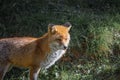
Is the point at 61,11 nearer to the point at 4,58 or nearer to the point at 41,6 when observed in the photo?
the point at 41,6

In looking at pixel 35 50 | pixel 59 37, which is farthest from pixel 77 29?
pixel 59 37

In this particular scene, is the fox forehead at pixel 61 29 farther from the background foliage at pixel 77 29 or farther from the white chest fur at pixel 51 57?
the background foliage at pixel 77 29

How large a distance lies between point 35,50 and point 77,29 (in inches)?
104

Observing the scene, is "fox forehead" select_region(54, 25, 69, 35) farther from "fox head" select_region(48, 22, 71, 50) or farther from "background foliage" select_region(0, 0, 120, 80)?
"background foliage" select_region(0, 0, 120, 80)

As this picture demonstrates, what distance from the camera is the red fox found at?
8828 millimetres

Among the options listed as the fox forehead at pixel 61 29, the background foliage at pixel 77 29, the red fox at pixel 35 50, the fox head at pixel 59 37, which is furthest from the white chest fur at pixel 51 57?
the background foliage at pixel 77 29

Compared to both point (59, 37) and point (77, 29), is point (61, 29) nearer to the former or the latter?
point (59, 37)

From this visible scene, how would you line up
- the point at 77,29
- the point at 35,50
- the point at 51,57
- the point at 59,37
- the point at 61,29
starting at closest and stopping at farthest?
the point at 59,37 < the point at 61,29 < the point at 51,57 < the point at 35,50 < the point at 77,29

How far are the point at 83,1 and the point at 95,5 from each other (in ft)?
1.39

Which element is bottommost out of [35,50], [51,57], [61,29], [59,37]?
[51,57]

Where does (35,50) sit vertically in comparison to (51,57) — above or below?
above

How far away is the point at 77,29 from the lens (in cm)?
1159

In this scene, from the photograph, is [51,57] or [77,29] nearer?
[51,57]

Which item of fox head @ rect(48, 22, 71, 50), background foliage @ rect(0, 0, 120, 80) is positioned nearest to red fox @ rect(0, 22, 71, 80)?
fox head @ rect(48, 22, 71, 50)
